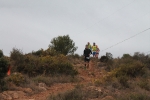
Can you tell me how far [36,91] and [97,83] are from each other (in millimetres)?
3025

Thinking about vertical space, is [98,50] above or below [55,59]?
above

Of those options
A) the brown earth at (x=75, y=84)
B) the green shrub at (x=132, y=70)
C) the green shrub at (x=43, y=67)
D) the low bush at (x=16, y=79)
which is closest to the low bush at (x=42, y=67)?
the green shrub at (x=43, y=67)

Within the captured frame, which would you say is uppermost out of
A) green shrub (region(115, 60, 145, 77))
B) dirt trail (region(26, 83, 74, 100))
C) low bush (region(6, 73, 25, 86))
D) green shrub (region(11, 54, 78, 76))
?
green shrub (region(11, 54, 78, 76))

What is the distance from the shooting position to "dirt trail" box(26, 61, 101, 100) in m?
11.6

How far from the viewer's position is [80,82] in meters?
15.4

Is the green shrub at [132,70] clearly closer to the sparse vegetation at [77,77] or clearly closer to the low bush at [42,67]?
the sparse vegetation at [77,77]

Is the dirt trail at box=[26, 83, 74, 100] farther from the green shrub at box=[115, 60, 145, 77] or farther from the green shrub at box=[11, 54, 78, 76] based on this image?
the green shrub at box=[115, 60, 145, 77]

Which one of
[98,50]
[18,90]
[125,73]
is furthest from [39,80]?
[98,50]

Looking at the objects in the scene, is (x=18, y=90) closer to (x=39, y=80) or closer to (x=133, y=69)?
(x=39, y=80)

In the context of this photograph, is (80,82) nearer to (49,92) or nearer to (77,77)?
(77,77)

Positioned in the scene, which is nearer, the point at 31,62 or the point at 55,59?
the point at 31,62

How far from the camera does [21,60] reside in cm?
1688

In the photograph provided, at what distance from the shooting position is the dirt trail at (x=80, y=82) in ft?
38.0

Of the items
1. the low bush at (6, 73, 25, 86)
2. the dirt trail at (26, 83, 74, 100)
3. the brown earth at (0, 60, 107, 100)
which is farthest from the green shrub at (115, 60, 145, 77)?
the low bush at (6, 73, 25, 86)
